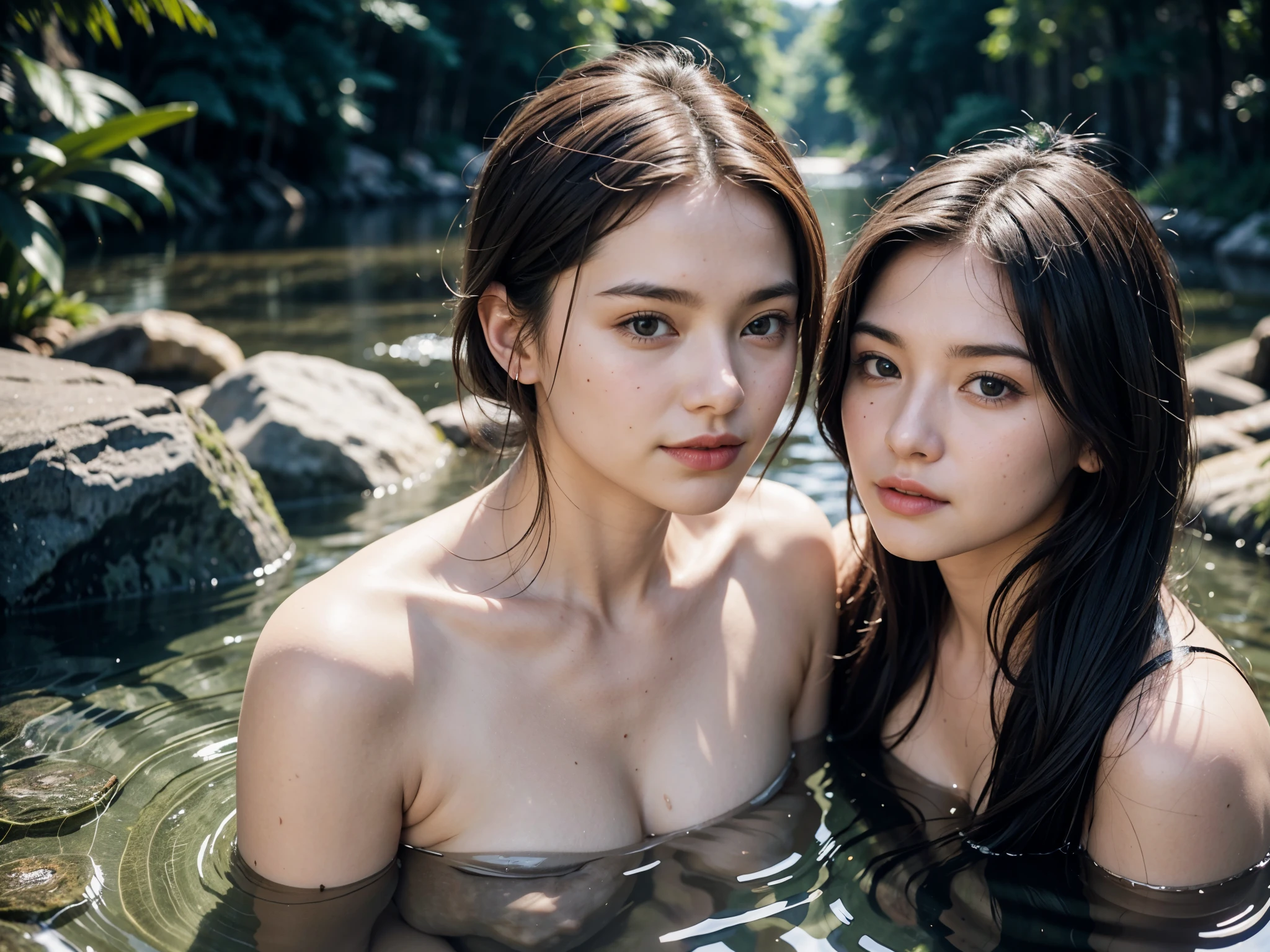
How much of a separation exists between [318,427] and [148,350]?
2304 mm

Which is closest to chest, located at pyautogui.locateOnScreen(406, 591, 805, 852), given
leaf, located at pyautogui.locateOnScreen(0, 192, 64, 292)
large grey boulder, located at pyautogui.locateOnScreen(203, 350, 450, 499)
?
large grey boulder, located at pyautogui.locateOnScreen(203, 350, 450, 499)

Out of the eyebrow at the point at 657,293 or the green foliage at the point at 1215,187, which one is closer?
the eyebrow at the point at 657,293

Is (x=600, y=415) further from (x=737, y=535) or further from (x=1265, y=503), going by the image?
(x=1265, y=503)

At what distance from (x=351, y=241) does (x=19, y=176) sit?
455 inches

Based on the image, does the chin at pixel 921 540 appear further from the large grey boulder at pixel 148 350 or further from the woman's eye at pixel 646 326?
the large grey boulder at pixel 148 350

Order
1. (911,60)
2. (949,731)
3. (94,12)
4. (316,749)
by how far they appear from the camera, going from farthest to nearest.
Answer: (911,60), (94,12), (949,731), (316,749)

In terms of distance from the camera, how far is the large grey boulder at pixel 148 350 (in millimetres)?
7547

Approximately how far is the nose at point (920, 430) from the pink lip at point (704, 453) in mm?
350

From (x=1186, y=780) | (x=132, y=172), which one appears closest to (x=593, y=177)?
(x=1186, y=780)

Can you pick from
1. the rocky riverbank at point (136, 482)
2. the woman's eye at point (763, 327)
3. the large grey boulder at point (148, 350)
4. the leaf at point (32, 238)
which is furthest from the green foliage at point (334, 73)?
the woman's eye at point (763, 327)

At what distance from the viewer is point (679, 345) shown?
2.41 m

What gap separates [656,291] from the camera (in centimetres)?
235

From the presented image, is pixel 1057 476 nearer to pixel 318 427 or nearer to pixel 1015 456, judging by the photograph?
pixel 1015 456

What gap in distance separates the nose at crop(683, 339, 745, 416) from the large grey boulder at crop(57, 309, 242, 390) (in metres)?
5.85
